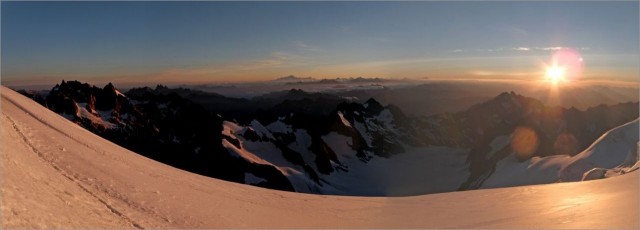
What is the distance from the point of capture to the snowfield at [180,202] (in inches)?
490

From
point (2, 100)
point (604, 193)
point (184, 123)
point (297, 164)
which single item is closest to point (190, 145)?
point (184, 123)

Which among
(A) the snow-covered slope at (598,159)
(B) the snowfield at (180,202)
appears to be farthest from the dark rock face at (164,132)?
(B) the snowfield at (180,202)

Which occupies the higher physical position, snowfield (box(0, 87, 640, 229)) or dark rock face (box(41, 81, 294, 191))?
snowfield (box(0, 87, 640, 229))

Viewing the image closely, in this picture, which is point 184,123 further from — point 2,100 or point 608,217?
point 608,217

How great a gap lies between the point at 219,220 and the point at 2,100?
13464mm

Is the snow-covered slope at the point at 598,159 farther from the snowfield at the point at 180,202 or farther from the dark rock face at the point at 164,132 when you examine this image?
the dark rock face at the point at 164,132

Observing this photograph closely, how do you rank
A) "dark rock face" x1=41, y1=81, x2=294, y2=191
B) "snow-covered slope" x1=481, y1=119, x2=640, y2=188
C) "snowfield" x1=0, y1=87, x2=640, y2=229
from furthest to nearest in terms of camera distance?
"dark rock face" x1=41, y1=81, x2=294, y2=191 → "snow-covered slope" x1=481, y1=119, x2=640, y2=188 → "snowfield" x1=0, y1=87, x2=640, y2=229

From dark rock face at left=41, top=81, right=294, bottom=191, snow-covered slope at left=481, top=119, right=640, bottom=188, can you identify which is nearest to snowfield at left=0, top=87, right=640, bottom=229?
snow-covered slope at left=481, top=119, right=640, bottom=188

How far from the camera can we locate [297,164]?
586 feet

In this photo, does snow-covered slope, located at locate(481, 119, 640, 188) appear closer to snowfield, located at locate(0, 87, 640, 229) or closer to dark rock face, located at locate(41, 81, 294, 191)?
snowfield, located at locate(0, 87, 640, 229)

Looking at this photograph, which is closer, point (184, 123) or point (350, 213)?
point (350, 213)

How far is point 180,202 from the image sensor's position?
17906mm

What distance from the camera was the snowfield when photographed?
1245 cm

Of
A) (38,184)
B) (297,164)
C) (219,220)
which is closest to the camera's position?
(38,184)
